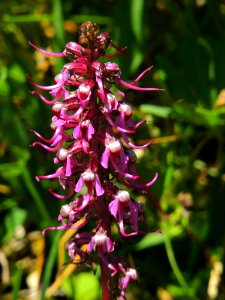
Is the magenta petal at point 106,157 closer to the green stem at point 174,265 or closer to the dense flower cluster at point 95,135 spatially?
the dense flower cluster at point 95,135

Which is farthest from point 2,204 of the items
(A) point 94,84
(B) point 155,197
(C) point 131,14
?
(A) point 94,84

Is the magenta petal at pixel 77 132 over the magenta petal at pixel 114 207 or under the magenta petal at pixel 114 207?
over

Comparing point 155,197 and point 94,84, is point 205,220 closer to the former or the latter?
point 155,197

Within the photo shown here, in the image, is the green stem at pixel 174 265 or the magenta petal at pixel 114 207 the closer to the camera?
the magenta petal at pixel 114 207

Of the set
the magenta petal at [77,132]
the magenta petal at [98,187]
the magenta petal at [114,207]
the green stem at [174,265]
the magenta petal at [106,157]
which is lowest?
the green stem at [174,265]

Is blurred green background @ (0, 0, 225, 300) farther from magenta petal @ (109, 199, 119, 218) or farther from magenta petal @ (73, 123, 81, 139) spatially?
magenta petal @ (73, 123, 81, 139)

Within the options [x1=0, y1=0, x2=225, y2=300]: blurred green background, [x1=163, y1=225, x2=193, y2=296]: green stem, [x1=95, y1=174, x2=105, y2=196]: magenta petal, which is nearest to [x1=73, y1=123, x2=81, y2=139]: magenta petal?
[x1=95, y1=174, x2=105, y2=196]: magenta petal

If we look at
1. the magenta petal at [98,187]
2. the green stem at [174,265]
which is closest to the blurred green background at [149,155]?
the green stem at [174,265]
